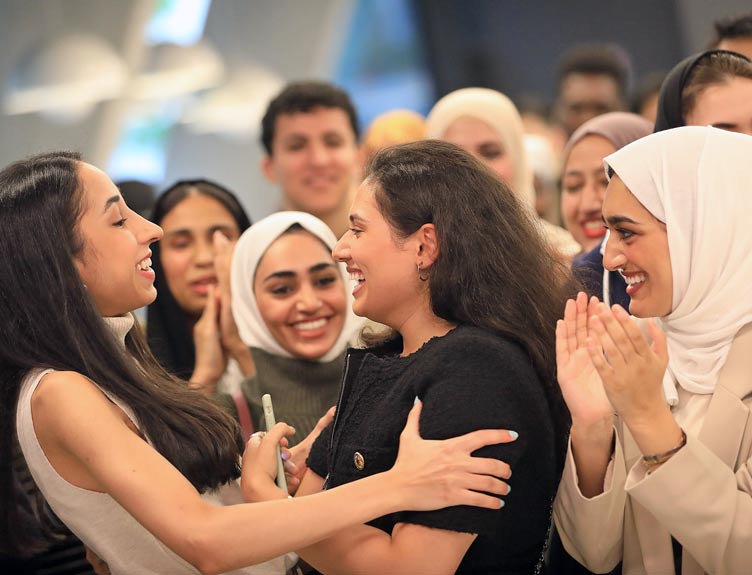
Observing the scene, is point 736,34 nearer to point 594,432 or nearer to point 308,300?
point 308,300

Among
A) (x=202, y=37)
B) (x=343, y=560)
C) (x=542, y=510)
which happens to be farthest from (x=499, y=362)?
(x=202, y=37)

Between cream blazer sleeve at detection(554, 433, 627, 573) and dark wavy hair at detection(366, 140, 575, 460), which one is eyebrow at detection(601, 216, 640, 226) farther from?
cream blazer sleeve at detection(554, 433, 627, 573)

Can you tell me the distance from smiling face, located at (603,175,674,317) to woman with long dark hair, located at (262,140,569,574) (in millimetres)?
159

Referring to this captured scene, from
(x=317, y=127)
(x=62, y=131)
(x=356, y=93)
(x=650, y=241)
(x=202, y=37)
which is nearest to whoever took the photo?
(x=650, y=241)

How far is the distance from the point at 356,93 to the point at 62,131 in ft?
9.67

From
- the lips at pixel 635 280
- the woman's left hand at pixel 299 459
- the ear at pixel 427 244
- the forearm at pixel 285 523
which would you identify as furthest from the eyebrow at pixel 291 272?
the forearm at pixel 285 523

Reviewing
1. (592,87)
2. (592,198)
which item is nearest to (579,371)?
(592,198)

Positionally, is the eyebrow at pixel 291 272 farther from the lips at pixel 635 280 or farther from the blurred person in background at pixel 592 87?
the blurred person in background at pixel 592 87

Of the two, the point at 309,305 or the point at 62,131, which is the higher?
the point at 62,131

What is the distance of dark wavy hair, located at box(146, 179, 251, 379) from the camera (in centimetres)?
387

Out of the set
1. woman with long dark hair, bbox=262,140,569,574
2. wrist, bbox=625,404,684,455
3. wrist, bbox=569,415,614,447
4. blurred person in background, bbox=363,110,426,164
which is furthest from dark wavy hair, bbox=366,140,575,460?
blurred person in background, bbox=363,110,426,164

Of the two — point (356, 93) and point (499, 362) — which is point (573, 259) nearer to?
point (499, 362)

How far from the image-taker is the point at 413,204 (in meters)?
2.39

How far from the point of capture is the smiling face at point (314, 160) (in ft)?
14.1
